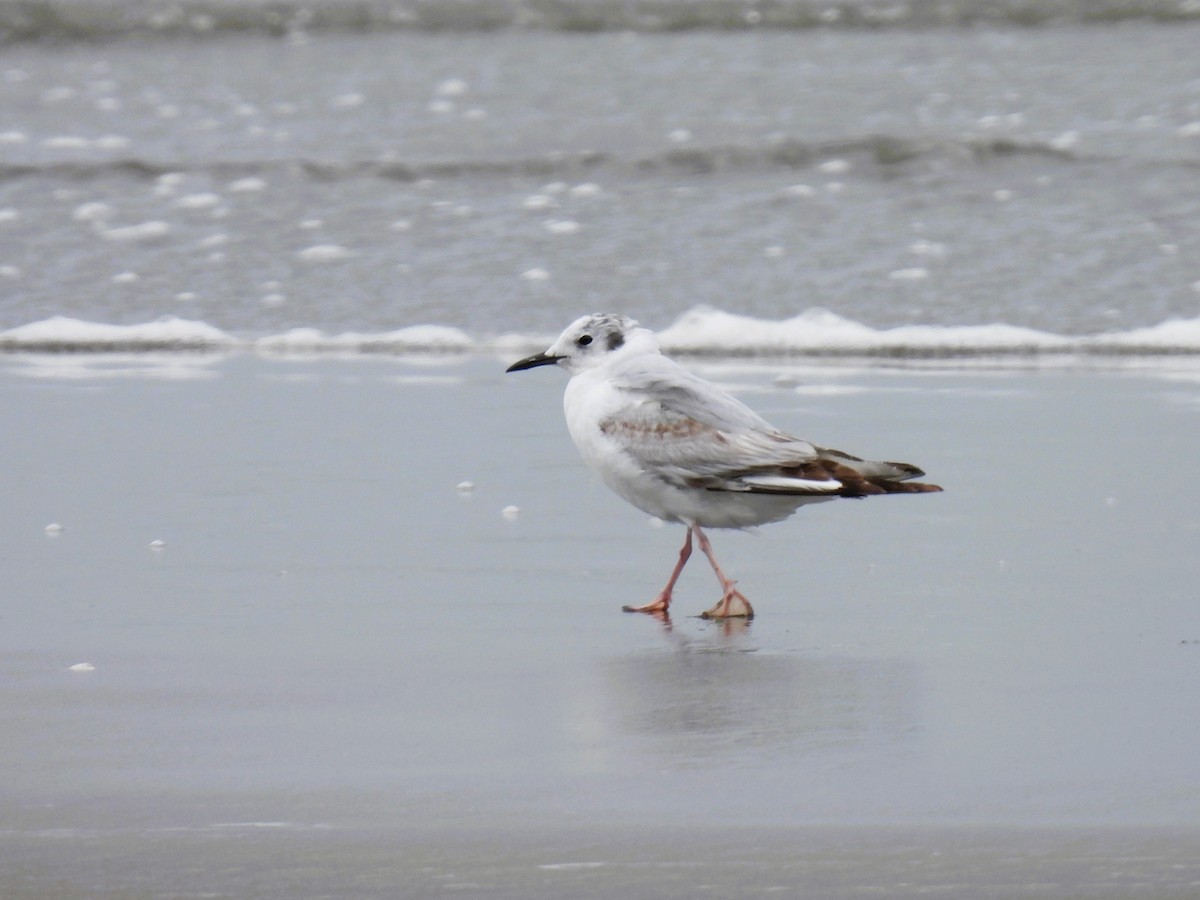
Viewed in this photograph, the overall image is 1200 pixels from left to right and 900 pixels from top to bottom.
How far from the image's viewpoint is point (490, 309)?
8.93 m

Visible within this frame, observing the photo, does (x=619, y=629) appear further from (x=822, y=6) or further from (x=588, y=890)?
(x=822, y=6)

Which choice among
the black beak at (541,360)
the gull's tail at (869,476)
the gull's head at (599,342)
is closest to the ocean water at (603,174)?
the black beak at (541,360)

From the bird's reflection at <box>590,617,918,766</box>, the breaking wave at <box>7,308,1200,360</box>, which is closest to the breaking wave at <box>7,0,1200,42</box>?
the breaking wave at <box>7,308,1200,360</box>

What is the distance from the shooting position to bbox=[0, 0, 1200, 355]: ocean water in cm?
882

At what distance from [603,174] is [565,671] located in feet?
27.4

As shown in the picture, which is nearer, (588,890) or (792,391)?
(588,890)

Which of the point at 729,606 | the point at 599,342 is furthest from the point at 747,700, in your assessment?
the point at 599,342

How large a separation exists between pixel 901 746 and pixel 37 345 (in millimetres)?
6214

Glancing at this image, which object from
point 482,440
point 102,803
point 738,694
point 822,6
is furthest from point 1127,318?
point 822,6

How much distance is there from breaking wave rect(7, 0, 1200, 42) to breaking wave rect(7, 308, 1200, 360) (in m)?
8.22

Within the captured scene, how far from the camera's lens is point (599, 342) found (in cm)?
454

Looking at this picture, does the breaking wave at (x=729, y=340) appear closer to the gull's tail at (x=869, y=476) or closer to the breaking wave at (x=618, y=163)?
the breaking wave at (x=618, y=163)

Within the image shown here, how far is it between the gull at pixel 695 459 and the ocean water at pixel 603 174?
12.8 feet

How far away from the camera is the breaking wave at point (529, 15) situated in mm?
16078
